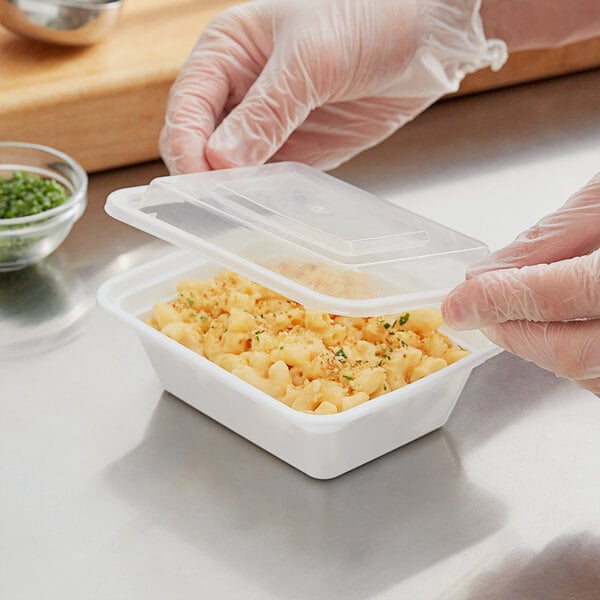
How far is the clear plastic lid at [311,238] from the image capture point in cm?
94

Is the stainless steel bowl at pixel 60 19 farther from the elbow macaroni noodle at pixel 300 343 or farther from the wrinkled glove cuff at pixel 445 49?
the elbow macaroni noodle at pixel 300 343

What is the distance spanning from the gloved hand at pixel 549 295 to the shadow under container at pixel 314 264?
58 millimetres

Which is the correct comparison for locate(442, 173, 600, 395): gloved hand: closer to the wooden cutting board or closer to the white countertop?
the white countertop

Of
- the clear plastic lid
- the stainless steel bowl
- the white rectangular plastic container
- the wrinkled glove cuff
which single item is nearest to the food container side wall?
the white rectangular plastic container

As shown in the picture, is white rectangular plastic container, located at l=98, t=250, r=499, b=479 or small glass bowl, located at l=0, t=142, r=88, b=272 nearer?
white rectangular plastic container, located at l=98, t=250, r=499, b=479

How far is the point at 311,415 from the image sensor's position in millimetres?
935

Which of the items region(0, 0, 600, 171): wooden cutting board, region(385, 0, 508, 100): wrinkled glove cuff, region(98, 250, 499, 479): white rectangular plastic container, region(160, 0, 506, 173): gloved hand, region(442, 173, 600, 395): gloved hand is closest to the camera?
region(442, 173, 600, 395): gloved hand

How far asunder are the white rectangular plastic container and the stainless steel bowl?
63cm

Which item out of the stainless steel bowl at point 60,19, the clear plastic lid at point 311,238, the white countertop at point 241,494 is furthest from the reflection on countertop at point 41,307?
the stainless steel bowl at point 60,19

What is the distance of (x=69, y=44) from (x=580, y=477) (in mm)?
1035

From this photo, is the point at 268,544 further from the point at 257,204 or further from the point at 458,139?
the point at 458,139

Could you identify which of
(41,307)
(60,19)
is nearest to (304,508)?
(41,307)

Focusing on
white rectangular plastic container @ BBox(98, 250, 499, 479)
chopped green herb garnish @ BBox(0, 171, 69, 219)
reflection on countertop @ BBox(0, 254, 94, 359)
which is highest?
white rectangular plastic container @ BBox(98, 250, 499, 479)

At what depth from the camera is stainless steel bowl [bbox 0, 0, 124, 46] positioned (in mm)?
1584
